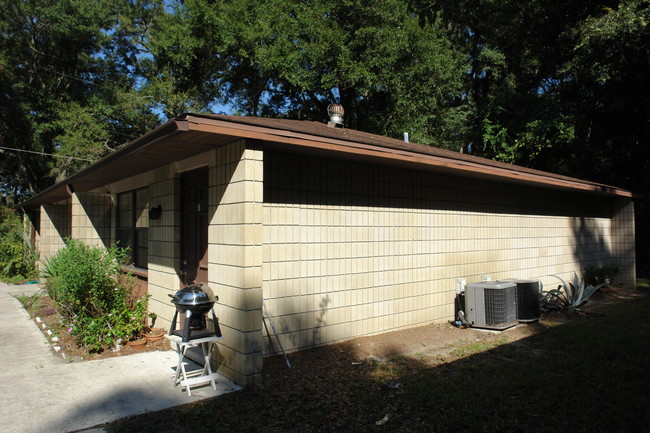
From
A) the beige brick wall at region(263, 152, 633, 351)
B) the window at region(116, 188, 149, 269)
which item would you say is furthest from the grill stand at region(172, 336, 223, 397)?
the window at region(116, 188, 149, 269)

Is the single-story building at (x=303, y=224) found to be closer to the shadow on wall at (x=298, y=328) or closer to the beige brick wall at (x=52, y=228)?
the shadow on wall at (x=298, y=328)

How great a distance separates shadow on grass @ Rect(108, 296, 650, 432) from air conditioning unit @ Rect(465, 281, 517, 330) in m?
1.06

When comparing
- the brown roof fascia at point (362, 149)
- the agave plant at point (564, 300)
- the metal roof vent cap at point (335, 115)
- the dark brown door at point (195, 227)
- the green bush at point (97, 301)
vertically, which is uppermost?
the metal roof vent cap at point (335, 115)

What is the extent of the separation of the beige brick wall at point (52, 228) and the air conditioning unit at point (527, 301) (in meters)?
12.4

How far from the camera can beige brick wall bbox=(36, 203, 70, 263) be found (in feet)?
42.3

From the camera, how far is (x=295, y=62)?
1722 cm

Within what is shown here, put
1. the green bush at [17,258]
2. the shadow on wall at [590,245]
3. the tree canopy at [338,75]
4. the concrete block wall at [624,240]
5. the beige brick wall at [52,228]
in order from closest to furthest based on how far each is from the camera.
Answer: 1. the shadow on wall at [590,245]
2. the concrete block wall at [624,240]
3. the beige brick wall at [52,228]
4. the green bush at [17,258]
5. the tree canopy at [338,75]

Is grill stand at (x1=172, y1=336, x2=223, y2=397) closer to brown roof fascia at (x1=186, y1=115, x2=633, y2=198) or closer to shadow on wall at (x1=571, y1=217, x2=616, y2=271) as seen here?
brown roof fascia at (x1=186, y1=115, x2=633, y2=198)

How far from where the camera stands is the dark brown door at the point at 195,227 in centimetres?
582

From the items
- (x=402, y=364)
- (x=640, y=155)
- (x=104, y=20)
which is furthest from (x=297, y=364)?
(x=104, y=20)

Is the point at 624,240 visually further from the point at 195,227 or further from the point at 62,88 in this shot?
the point at 62,88

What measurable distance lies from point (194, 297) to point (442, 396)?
260cm

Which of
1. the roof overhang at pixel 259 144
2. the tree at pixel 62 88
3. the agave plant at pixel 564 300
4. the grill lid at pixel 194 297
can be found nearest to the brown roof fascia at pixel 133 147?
the roof overhang at pixel 259 144

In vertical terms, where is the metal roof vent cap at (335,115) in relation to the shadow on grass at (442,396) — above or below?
above
